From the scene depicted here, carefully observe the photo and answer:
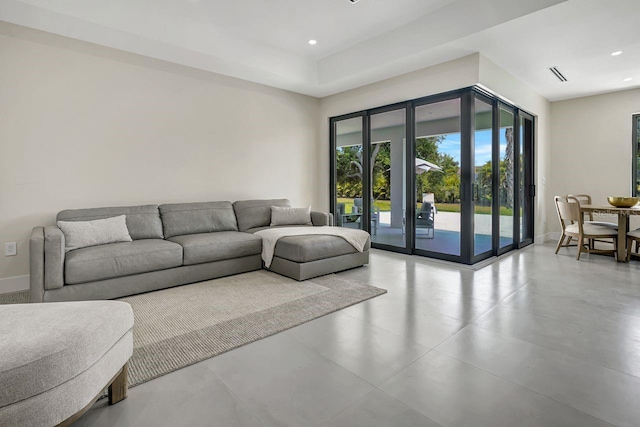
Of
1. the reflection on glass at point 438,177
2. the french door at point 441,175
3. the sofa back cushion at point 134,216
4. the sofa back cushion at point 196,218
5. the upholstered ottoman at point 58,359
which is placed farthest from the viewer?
the reflection on glass at point 438,177

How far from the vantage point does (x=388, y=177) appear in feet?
18.1

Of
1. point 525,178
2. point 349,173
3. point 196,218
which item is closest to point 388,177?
point 349,173

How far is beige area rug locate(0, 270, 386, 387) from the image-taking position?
214 cm

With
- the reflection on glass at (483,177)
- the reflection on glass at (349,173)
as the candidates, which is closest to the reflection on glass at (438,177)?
the reflection on glass at (483,177)

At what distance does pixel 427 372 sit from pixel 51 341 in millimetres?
1827

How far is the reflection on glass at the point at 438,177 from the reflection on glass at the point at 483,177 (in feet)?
0.85

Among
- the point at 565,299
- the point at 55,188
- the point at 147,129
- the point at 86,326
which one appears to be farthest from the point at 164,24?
the point at 565,299

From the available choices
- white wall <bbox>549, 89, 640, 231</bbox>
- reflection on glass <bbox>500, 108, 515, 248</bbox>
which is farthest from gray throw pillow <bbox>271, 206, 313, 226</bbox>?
white wall <bbox>549, 89, 640, 231</bbox>

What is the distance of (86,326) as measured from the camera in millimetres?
1442

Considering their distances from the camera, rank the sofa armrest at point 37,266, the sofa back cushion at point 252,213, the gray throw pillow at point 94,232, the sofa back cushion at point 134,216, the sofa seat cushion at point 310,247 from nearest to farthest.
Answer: the sofa armrest at point 37,266 → the gray throw pillow at point 94,232 → the sofa back cushion at point 134,216 → the sofa seat cushion at point 310,247 → the sofa back cushion at point 252,213

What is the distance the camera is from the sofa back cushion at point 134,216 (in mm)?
3582

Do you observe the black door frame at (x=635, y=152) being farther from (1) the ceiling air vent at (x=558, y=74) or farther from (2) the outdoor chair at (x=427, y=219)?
(2) the outdoor chair at (x=427, y=219)

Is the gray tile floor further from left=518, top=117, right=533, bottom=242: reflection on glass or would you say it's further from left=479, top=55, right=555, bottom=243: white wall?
left=479, top=55, right=555, bottom=243: white wall

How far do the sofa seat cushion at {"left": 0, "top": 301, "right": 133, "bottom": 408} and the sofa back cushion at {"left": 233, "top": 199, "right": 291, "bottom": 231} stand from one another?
3119 millimetres
